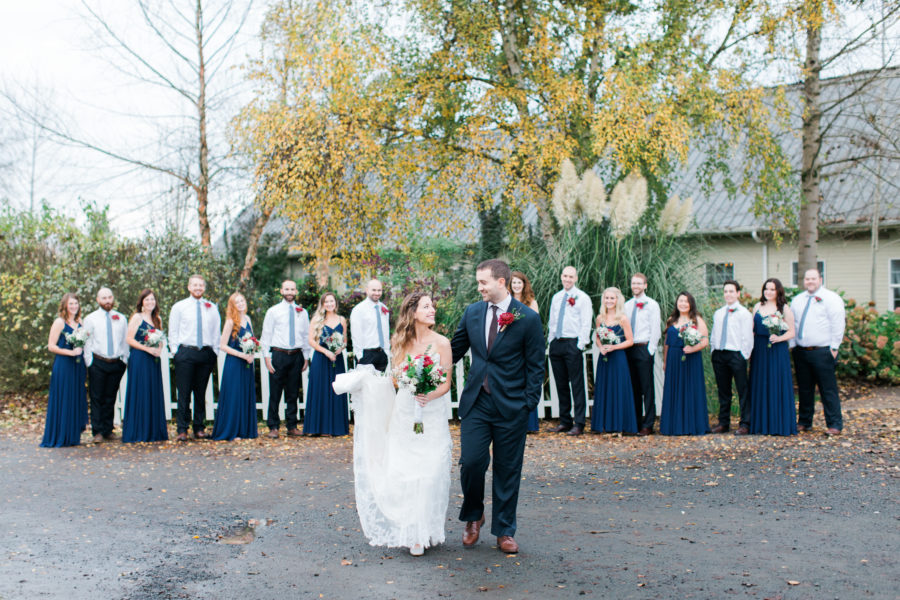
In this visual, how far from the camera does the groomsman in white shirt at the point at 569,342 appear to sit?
10641mm

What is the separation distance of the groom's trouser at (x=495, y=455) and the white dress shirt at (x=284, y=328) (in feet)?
18.7

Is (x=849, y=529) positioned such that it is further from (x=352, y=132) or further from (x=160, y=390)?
(x=352, y=132)

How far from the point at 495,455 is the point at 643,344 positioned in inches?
209

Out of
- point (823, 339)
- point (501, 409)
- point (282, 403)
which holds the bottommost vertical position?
point (282, 403)

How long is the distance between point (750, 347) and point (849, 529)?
4.69 metres

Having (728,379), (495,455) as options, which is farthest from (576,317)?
(495,455)

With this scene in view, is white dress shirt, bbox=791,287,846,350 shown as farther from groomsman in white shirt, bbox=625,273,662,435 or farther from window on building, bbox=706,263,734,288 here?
window on building, bbox=706,263,734,288

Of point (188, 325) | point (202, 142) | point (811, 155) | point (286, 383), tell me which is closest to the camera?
point (188, 325)

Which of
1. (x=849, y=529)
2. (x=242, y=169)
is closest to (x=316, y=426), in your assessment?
(x=849, y=529)

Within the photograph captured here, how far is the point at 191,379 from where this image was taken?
10750 mm

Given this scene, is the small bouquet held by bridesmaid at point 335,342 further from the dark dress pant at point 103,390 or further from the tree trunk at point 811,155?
the tree trunk at point 811,155

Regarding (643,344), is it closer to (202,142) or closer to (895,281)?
(202,142)

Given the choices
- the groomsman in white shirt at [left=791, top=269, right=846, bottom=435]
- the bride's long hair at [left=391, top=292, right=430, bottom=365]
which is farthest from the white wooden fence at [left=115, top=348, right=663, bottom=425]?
the bride's long hair at [left=391, top=292, right=430, bottom=365]

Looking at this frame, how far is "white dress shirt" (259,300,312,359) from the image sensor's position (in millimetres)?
10945
